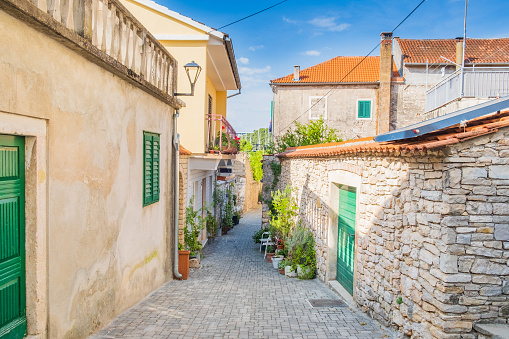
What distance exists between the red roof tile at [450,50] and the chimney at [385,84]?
136 cm

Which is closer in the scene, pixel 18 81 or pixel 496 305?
pixel 18 81

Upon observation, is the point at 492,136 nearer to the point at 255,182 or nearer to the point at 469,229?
the point at 469,229

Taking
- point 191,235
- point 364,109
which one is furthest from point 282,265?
point 364,109

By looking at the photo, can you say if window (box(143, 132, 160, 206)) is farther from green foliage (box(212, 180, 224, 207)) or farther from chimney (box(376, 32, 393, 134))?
chimney (box(376, 32, 393, 134))

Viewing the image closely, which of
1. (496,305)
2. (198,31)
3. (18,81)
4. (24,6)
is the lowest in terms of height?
(496,305)

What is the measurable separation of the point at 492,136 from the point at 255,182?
88.9ft

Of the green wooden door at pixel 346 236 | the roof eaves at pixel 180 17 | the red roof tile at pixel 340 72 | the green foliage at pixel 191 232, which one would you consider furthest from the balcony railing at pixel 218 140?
the red roof tile at pixel 340 72

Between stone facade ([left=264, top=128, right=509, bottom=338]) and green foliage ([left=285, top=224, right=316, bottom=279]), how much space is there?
3877mm

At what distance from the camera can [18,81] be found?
3.27 m

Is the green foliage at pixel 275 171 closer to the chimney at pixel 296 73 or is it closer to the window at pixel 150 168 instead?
the window at pixel 150 168

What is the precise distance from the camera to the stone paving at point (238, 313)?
559cm

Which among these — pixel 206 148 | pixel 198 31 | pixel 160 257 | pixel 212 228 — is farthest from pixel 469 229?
pixel 212 228

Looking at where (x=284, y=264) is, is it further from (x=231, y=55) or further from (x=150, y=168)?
(x=231, y=55)

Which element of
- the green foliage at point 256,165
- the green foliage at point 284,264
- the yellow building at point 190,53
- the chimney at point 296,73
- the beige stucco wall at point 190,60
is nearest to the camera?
the green foliage at point 284,264
